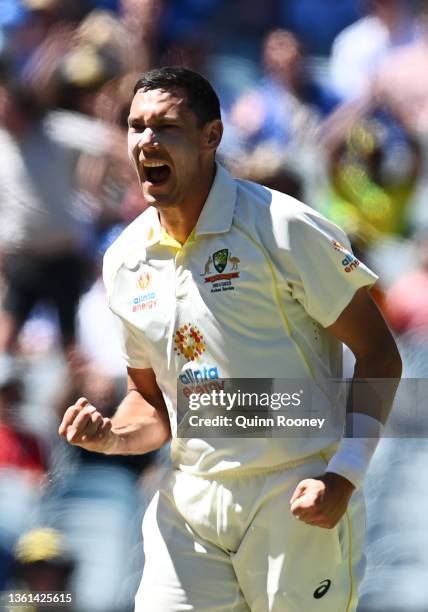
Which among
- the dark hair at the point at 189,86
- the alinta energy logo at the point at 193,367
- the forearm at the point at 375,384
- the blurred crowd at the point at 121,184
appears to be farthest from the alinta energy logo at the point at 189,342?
the blurred crowd at the point at 121,184

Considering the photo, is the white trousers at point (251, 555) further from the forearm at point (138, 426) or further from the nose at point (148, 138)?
the nose at point (148, 138)

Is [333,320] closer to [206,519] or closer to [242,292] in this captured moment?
[242,292]

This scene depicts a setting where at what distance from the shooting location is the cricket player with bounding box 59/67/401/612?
2566 mm

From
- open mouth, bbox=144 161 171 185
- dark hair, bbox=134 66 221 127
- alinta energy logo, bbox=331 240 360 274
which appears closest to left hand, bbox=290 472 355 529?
alinta energy logo, bbox=331 240 360 274

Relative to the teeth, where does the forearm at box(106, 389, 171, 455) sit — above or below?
below

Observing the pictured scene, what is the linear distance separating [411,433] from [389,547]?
35 centimetres

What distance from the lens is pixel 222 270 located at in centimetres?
262

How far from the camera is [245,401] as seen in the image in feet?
8.75

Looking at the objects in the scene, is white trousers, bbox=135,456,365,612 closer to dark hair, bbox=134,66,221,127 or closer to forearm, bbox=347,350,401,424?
forearm, bbox=347,350,401,424

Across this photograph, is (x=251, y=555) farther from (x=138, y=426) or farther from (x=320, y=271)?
(x=320, y=271)

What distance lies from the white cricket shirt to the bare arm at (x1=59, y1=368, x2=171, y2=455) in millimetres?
137

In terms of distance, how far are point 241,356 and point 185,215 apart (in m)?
0.34

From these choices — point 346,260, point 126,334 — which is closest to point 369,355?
point 346,260

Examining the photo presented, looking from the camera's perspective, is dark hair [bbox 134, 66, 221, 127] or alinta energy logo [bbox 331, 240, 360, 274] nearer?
alinta energy logo [bbox 331, 240, 360, 274]
